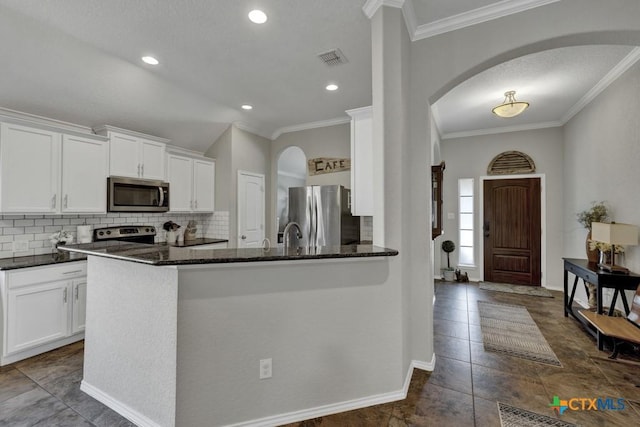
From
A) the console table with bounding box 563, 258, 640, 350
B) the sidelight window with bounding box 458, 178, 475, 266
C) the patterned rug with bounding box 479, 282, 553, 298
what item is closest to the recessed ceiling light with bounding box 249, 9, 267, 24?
the console table with bounding box 563, 258, 640, 350

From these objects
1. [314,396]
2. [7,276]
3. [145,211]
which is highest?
[145,211]

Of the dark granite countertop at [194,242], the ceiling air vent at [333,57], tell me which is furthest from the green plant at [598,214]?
the dark granite countertop at [194,242]

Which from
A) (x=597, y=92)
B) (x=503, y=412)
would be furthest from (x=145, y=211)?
(x=597, y=92)

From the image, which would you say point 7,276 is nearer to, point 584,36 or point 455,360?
point 455,360

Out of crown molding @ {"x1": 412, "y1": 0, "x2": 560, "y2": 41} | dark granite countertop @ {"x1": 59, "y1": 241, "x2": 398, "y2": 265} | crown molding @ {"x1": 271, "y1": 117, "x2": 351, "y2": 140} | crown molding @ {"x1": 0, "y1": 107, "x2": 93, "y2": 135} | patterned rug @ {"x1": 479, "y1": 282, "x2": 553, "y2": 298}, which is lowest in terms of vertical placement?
patterned rug @ {"x1": 479, "y1": 282, "x2": 553, "y2": 298}

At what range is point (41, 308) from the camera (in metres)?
2.64

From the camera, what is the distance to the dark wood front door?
204 inches

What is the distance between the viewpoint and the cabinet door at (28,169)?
104 inches

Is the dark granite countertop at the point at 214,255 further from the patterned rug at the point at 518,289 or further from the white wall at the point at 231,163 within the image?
the patterned rug at the point at 518,289

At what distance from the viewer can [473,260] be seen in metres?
5.64

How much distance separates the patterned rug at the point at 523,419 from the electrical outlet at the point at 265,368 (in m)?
1.48

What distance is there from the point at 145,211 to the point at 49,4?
2272 mm

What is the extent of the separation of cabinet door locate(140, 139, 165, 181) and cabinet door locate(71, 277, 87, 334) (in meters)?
1.50

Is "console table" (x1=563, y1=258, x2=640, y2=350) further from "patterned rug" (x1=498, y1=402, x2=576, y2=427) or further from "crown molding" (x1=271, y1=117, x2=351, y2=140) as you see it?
"crown molding" (x1=271, y1=117, x2=351, y2=140)
